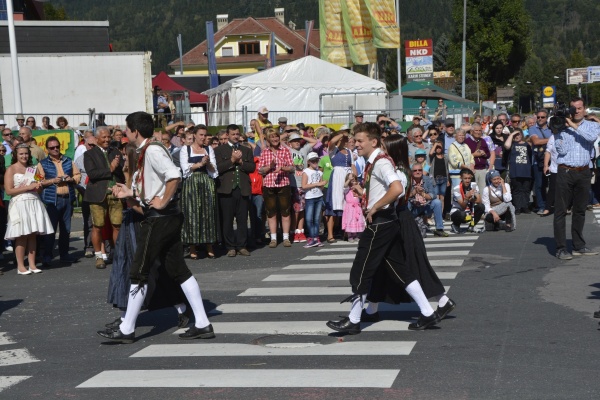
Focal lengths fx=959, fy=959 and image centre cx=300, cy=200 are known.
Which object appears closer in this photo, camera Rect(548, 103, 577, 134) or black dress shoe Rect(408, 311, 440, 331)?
black dress shoe Rect(408, 311, 440, 331)

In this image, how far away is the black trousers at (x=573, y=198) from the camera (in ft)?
41.2

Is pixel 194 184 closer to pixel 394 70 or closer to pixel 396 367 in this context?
pixel 396 367

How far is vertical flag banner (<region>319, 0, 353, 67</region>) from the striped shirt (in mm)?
24454

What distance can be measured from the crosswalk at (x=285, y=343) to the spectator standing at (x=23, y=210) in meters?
3.54

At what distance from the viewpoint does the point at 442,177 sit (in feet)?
59.3

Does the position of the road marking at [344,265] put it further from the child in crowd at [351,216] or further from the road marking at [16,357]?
the road marking at [16,357]

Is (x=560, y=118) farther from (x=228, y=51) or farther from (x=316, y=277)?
(x=228, y=51)

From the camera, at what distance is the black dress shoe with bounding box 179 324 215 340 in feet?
28.3

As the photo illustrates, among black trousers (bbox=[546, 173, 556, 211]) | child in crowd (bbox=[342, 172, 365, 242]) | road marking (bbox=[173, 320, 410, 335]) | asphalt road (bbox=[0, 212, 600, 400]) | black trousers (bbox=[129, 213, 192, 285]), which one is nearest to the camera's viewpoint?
asphalt road (bbox=[0, 212, 600, 400])

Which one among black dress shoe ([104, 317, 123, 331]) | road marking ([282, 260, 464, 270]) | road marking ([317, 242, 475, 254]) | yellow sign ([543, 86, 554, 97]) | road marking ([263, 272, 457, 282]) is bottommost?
road marking ([317, 242, 475, 254])

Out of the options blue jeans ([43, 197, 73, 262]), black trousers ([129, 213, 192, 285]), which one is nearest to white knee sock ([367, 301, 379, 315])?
black trousers ([129, 213, 192, 285])

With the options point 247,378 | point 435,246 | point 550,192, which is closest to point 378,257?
point 247,378

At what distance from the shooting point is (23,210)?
524 inches

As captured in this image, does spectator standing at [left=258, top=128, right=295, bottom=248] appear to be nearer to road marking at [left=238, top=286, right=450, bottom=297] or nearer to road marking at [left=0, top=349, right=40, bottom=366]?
road marking at [left=238, top=286, right=450, bottom=297]
